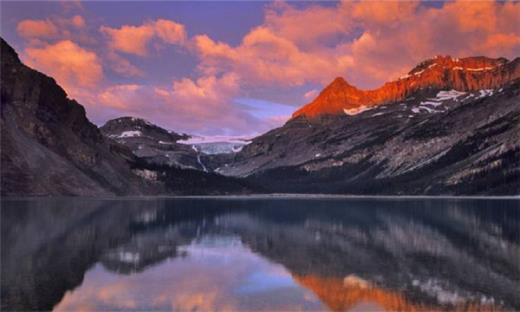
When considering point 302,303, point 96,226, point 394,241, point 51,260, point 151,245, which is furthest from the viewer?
point 96,226

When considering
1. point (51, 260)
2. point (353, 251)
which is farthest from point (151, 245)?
point (353, 251)

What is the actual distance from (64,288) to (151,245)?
79.1ft

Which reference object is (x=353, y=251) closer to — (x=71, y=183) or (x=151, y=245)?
(x=151, y=245)

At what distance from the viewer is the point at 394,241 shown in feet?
209

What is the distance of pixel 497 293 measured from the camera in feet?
112

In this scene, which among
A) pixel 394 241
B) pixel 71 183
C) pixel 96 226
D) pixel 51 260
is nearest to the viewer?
pixel 51 260

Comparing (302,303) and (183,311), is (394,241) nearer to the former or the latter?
(302,303)

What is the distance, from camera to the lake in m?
32.2

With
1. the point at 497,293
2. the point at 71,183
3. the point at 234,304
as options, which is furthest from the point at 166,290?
the point at 71,183

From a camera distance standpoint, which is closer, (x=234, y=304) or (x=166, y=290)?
(x=234, y=304)

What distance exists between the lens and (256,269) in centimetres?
4466

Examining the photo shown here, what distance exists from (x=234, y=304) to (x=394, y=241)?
1399 inches

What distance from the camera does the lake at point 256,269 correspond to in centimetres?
3219

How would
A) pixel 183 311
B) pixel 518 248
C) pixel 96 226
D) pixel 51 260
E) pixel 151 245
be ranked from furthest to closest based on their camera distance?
1. pixel 96 226
2. pixel 151 245
3. pixel 518 248
4. pixel 51 260
5. pixel 183 311
